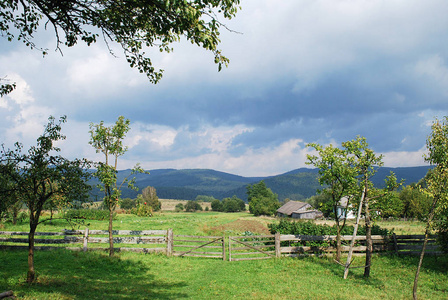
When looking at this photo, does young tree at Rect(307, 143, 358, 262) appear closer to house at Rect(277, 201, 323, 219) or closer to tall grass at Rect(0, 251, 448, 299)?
tall grass at Rect(0, 251, 448, 299)

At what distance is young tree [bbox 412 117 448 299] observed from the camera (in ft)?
35.6

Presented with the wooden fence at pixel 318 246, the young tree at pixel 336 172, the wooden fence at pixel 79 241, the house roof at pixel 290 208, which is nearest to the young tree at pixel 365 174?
the young tree at pixel 336 172

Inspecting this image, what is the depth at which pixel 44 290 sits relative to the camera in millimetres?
9648

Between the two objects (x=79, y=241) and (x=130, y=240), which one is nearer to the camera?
(x=79, y=241)

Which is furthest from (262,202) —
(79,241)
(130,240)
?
(79,241)

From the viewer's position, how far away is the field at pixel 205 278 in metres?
10.8

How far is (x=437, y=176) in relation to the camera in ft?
36.1

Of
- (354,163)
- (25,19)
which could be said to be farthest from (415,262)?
(25,19)

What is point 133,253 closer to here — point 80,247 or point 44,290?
point 80,247

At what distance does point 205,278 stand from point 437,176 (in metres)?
11.2

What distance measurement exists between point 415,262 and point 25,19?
23.5m

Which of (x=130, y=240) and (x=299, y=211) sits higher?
(x=130, y=240)

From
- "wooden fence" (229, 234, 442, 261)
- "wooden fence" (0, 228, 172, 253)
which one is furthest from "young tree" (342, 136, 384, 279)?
"wooden fence" (0, 228, 172, 253)

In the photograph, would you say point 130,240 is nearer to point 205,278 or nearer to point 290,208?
point 205,278
